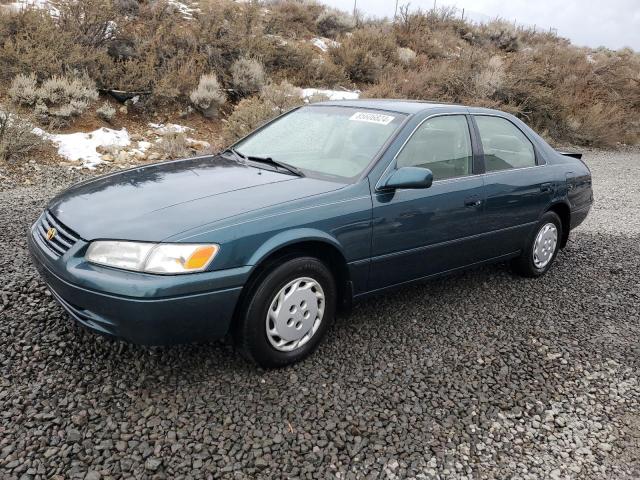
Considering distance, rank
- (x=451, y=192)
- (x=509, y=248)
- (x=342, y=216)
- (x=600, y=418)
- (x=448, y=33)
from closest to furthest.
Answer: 1. (x=600, y=418)
2. (x=342, y=216)
3. (x=451, y=192)
4. (x=509, y=248)
5. (x=448, y=33)

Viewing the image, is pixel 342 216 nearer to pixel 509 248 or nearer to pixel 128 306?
pixel 128 306

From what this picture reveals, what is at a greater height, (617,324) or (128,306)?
(128,306)

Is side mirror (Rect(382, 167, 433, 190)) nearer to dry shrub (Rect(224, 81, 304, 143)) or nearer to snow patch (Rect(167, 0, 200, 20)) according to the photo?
dry shrub (Rect(224, 81, 304, 143))

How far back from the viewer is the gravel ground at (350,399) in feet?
7.87

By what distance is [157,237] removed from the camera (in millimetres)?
2619

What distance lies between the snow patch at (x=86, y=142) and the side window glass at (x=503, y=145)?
5.83 m

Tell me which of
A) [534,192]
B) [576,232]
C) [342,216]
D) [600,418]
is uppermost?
[342,216]

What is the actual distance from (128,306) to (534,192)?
11.1 ft

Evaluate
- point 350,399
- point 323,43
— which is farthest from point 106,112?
point 323,43

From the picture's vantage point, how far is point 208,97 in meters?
10.4

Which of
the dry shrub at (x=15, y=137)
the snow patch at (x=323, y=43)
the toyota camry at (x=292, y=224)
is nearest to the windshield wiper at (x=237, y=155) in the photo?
the toyota camry at (x=292, y=224)

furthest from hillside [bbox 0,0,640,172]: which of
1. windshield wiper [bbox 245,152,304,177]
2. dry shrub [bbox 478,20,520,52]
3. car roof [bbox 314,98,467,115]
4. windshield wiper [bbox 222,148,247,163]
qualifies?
car roof [bbox 314,98,467,115]

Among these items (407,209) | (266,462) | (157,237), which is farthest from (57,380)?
(407,209)

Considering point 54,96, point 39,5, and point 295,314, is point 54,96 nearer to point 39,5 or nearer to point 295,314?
point 39,5
